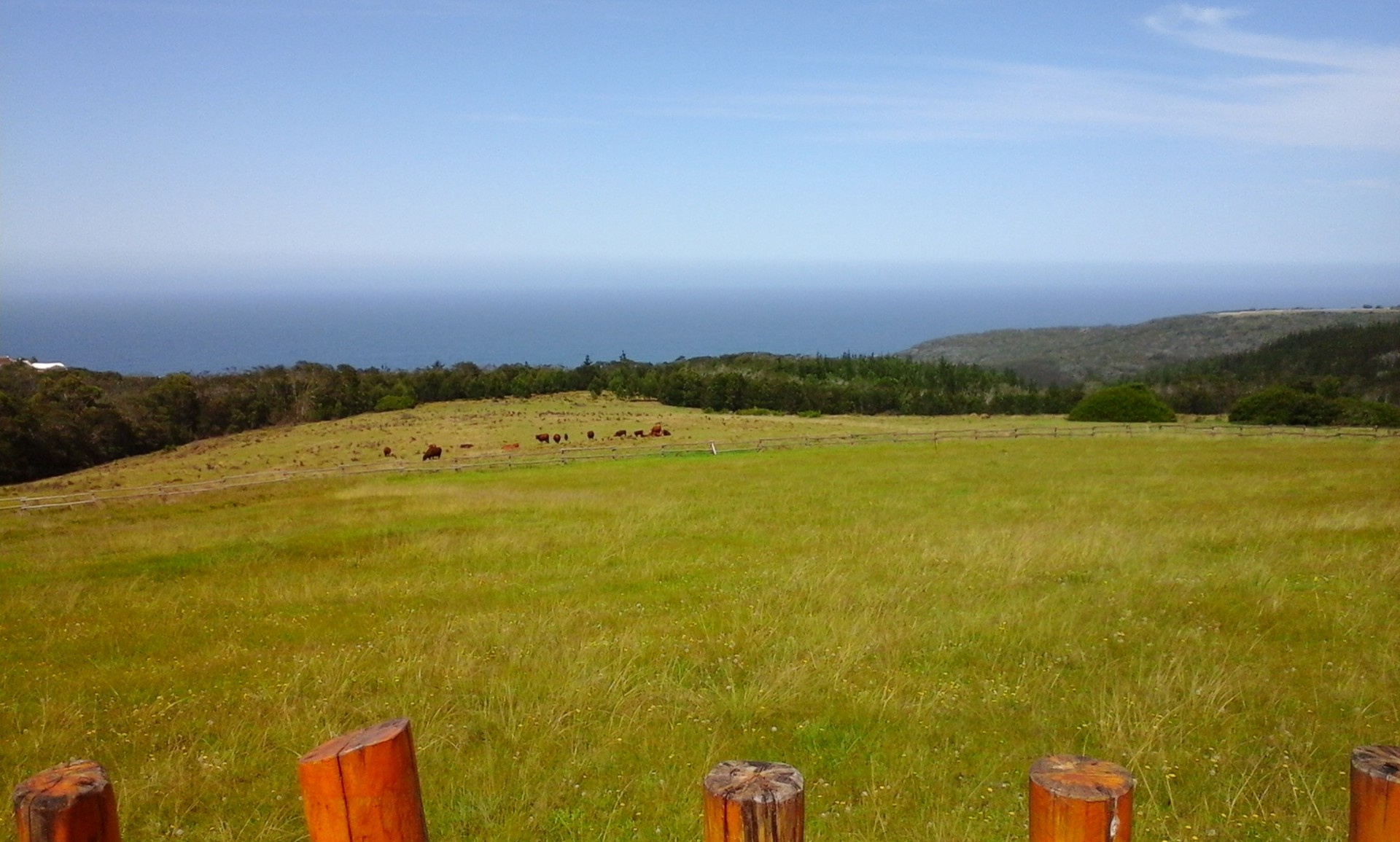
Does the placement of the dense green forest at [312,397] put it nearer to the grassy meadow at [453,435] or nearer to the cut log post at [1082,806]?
the grassy meadow at [453,435]

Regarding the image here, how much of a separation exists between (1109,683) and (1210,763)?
62.0 inches

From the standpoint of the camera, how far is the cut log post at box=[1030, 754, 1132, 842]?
6.49ft

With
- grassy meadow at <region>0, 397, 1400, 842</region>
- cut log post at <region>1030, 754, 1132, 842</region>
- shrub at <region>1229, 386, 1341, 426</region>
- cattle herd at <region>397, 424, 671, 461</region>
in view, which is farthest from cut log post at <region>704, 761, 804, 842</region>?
shrub at <region>1229, 386, 1341, 426</region>

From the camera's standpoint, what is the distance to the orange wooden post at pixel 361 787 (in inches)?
81.4

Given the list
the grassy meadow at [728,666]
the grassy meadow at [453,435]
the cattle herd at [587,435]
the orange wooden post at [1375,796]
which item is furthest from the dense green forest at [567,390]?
the orange wooden post at [1375,796]

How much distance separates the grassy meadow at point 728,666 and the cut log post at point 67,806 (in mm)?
4036

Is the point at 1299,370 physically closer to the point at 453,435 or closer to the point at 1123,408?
the point at 1123,408

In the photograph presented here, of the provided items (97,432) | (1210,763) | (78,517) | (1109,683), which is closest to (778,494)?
(1109,683)

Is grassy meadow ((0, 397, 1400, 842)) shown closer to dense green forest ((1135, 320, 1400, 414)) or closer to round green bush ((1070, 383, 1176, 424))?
round green bush ((1070, 383, 1176, 424))

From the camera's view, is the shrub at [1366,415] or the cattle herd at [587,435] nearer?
the cattle herd at [587,435]

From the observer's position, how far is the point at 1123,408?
2625 inches

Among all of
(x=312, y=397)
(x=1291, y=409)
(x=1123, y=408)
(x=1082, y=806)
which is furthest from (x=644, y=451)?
(x=312, y=397)

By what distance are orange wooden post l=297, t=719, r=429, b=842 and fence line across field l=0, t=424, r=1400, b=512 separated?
1431 inches

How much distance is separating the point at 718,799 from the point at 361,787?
2.79ft
